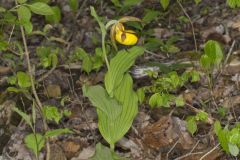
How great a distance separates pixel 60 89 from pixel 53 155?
60 cm

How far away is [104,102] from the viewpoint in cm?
189

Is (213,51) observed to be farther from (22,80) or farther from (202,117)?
(22,80)

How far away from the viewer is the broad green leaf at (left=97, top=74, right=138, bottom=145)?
1.94 m

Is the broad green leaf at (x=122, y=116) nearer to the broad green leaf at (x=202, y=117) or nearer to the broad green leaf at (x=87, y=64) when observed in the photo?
the broad green leaf at (x=202, y=117)

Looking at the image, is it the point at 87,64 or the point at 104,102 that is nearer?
the point at 104,102

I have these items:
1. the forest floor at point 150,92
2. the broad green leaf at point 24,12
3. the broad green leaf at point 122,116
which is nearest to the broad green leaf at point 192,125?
the forest floor at point 150,92

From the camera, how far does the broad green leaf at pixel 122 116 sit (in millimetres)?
1937

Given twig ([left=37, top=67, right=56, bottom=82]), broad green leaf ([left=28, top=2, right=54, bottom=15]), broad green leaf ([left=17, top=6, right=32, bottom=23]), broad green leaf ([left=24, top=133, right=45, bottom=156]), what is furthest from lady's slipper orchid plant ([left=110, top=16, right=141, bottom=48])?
twig ([left=37, top=67, right=56, bottom=82])

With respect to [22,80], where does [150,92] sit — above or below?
below

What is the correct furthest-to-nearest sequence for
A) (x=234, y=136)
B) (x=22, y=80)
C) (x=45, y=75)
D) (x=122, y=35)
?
(x=45, y=75), (x=22, y=80), (x=122, y=35), (x=234, y=136)

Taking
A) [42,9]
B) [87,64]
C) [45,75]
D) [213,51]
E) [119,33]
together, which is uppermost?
[42,9]

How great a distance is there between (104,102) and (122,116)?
129 mm

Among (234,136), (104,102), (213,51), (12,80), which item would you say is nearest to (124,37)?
(104,102)

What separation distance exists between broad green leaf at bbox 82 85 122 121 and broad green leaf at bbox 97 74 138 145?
0.04 m
